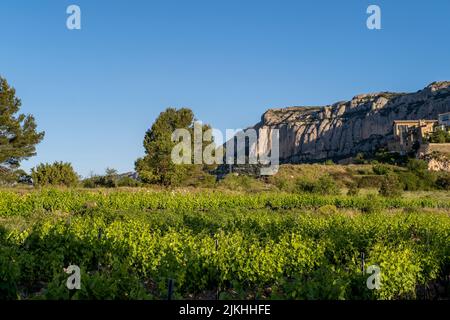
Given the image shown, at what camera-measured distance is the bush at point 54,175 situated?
40438 mm

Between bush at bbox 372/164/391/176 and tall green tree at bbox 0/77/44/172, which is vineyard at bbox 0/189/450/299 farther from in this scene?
bush at bbox 372/164/391/176

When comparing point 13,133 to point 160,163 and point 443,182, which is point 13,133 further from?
point 443,182

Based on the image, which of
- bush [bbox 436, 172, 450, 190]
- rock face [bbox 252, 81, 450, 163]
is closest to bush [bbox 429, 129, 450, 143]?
bush [bbox 436, 172, 450, 190]

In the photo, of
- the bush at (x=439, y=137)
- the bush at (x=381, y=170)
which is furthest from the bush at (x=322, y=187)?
the bush at (x=439, y=137)

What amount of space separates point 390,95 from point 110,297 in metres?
168

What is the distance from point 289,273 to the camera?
10.7 meters

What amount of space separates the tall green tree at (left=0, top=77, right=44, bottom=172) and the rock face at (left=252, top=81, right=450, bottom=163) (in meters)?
89.5

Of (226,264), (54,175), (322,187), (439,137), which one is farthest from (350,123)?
(226,264)

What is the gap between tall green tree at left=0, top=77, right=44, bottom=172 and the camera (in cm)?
3891

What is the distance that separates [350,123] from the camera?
145875 mm

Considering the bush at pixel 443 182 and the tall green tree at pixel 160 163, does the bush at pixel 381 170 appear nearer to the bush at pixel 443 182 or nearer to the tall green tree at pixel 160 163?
the bush at pixel 443 182

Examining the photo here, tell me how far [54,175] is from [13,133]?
5.35 m

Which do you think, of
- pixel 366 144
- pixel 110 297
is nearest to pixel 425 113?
pixel 366 144

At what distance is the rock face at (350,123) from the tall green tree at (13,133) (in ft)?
294
